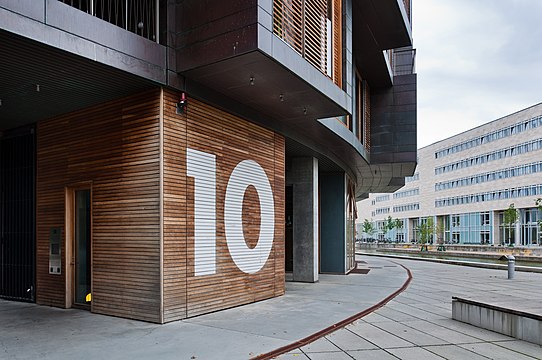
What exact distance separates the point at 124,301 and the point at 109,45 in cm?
483

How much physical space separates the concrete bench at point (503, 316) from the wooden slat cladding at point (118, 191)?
627 centimetres

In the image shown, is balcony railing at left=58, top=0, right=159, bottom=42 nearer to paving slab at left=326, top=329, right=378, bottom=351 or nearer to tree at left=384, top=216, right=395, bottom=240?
paving slab at left=326, top=329, right=378, bottom=351

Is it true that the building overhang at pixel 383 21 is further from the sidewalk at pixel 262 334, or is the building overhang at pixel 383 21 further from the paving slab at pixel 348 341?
the paving slab at pixel 348 341

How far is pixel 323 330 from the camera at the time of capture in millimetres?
8766

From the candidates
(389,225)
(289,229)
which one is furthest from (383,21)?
(389,225)

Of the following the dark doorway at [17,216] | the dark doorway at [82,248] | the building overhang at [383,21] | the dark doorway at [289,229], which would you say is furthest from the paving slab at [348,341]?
the building overhang at [383,21]

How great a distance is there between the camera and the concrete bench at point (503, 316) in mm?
8305

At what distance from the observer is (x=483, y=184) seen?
7019 centimetres

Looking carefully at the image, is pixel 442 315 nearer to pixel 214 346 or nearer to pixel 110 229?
pixel 214 346

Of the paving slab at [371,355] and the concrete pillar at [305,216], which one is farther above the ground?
the concrete pillar at [305,216]

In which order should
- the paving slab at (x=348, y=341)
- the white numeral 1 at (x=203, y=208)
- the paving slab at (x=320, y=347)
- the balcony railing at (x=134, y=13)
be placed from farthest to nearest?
the white numeral 1 at (x=203, y=208)
the balcony railing at (x=134, y=13)
the paving slab at (x=348, y=341)
the paving slab at (x=320, y=347)

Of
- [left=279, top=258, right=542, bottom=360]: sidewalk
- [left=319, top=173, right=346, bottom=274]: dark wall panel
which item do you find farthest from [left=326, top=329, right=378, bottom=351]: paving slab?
[left=319, top=173, right=346, bottom=274]: dark wall panel

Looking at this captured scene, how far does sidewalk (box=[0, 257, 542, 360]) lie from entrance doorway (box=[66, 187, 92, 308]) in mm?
470

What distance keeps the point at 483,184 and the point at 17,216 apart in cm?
6911
